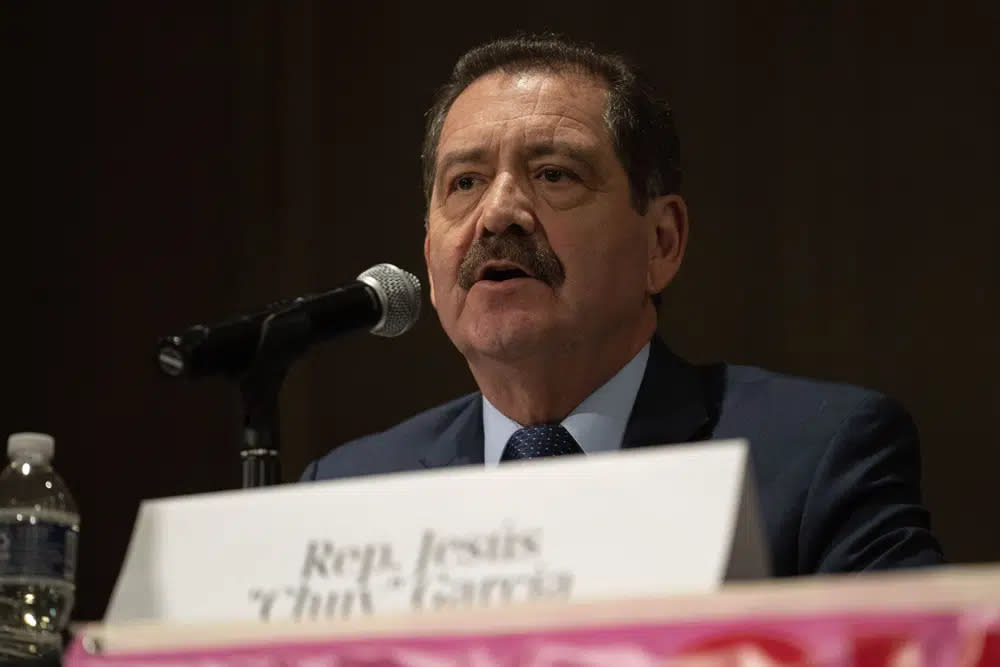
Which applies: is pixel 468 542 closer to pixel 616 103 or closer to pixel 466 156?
pixel 466 156

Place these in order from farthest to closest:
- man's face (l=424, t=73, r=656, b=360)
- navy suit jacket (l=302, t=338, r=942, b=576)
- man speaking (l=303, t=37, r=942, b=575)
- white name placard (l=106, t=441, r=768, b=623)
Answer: man's face (l=424, t=73, r=656, b=360) → man speaking (l=303, t=37, r=942, b=575) → navy suit jacket (l=302, t=338, r=942, b=576) → white name placard (l=106, t=441, r=768, b=623)

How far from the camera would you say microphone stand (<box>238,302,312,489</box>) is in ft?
3.94

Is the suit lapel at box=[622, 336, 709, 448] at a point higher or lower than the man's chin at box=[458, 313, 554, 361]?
lower

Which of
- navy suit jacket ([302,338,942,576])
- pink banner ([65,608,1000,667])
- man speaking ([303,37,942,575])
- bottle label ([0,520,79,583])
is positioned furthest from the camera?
man speaking ([303,37,942,575])

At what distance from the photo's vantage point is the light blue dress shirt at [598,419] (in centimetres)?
185

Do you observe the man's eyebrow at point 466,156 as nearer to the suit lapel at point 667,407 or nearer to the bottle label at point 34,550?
the suit lapel at point 667,407

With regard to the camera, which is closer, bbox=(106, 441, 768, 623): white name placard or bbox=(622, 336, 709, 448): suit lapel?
bbox=(106, 441, 768, 623): white name placard

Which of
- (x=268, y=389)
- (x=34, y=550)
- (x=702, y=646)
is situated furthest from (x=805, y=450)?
(x=702, y=646)

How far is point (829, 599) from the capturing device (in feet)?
2.10

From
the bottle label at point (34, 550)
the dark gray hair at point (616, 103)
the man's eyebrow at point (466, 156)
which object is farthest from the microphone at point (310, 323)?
the dark gray hair at point (616, 103)

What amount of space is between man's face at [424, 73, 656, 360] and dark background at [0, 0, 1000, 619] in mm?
805

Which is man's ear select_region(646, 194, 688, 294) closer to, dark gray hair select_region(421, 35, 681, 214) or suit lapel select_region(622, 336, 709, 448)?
dark gray hair select_region(421, 35, 681, 214)

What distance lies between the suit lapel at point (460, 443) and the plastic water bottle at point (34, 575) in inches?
20.3

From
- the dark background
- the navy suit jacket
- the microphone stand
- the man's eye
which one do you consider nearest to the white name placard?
the microphone stand
